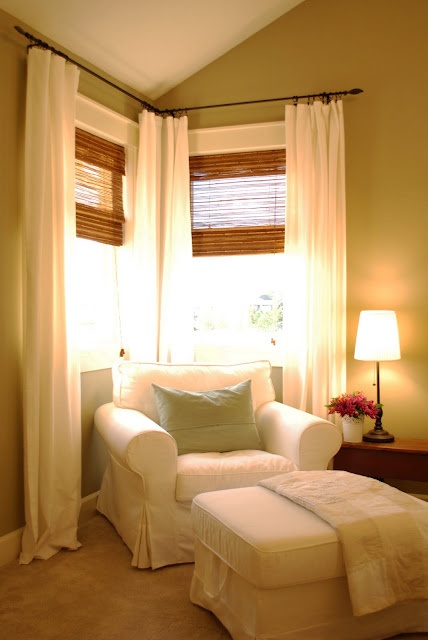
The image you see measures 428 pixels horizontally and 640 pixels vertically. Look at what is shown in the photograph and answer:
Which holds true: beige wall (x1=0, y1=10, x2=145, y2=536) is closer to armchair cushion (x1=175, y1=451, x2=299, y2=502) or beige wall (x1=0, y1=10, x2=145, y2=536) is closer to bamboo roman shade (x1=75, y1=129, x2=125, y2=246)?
bamboo roman shade (x1=75, y1=129, x2=125, y2=246)

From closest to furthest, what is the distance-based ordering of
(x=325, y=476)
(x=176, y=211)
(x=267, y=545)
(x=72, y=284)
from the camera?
1. (x=267, y=545)
2. (x=325, y=476)
3. (x=72, y=284)
4. (x=176, y=211)

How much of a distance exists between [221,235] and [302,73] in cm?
115

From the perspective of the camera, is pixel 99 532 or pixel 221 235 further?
pixel 221 235

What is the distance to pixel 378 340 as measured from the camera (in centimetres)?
370

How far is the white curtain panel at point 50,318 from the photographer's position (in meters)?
3.16

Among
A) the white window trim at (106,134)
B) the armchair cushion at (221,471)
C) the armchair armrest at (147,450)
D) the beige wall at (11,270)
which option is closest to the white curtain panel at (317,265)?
the armchair cushion at (221,471)

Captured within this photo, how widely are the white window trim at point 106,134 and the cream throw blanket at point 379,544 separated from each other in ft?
5.82

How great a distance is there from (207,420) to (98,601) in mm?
1046

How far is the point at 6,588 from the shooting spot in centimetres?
284

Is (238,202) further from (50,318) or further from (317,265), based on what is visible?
(50,318)

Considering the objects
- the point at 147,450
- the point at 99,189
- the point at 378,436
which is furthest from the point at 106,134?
the point at 378,436

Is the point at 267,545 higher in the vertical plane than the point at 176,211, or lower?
lower

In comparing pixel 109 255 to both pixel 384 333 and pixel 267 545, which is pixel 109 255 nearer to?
pixel 384 333

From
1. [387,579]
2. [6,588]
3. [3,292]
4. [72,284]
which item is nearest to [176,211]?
[72,284]
